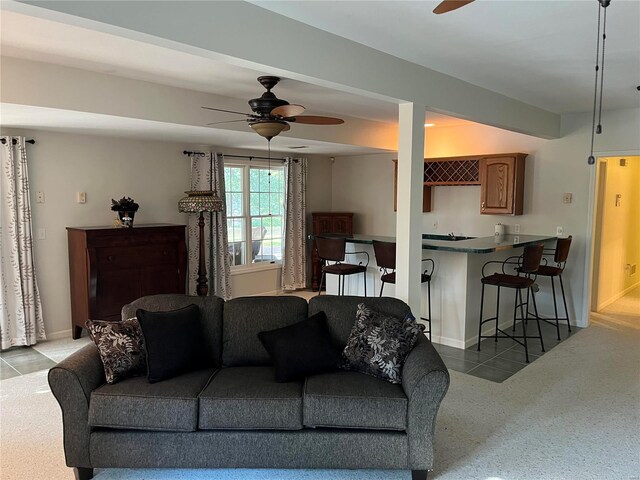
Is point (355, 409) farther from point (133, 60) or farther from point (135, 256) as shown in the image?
point (135, 256)

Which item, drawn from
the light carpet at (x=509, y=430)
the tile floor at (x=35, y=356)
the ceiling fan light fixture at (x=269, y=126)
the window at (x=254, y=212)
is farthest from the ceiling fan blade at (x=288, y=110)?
the window at (x=254, y=212)

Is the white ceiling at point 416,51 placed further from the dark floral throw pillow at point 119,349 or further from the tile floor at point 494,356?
the tile floor at point 494,356

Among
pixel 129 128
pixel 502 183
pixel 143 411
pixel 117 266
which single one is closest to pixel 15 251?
pixel 117 266

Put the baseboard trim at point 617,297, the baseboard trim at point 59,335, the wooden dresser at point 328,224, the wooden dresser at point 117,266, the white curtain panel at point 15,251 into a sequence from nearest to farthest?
the white curtain panel at point 15,251, the wooden dresser at point 117,266, the baseboard trim at point 59,335, the baseboard trim at point 617,297, the wooden dresser at point 328,224

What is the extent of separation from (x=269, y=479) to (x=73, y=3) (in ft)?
8.13

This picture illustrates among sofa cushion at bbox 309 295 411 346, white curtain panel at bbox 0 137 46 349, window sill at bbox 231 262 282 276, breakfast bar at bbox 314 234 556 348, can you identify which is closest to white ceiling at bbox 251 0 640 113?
breakfast bar at bbox 314 234 556 348

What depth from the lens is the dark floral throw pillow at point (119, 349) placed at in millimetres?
2662

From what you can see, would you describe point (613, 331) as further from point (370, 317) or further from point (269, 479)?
point (269, 479)

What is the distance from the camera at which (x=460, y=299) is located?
4770 millimetres

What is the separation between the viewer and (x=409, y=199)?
3637 mm

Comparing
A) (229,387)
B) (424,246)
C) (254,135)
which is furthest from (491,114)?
(229,387)

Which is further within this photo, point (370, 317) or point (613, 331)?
point (613, 331)

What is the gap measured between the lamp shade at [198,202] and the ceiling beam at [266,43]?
297cm

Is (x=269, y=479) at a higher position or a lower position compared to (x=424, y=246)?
lower
